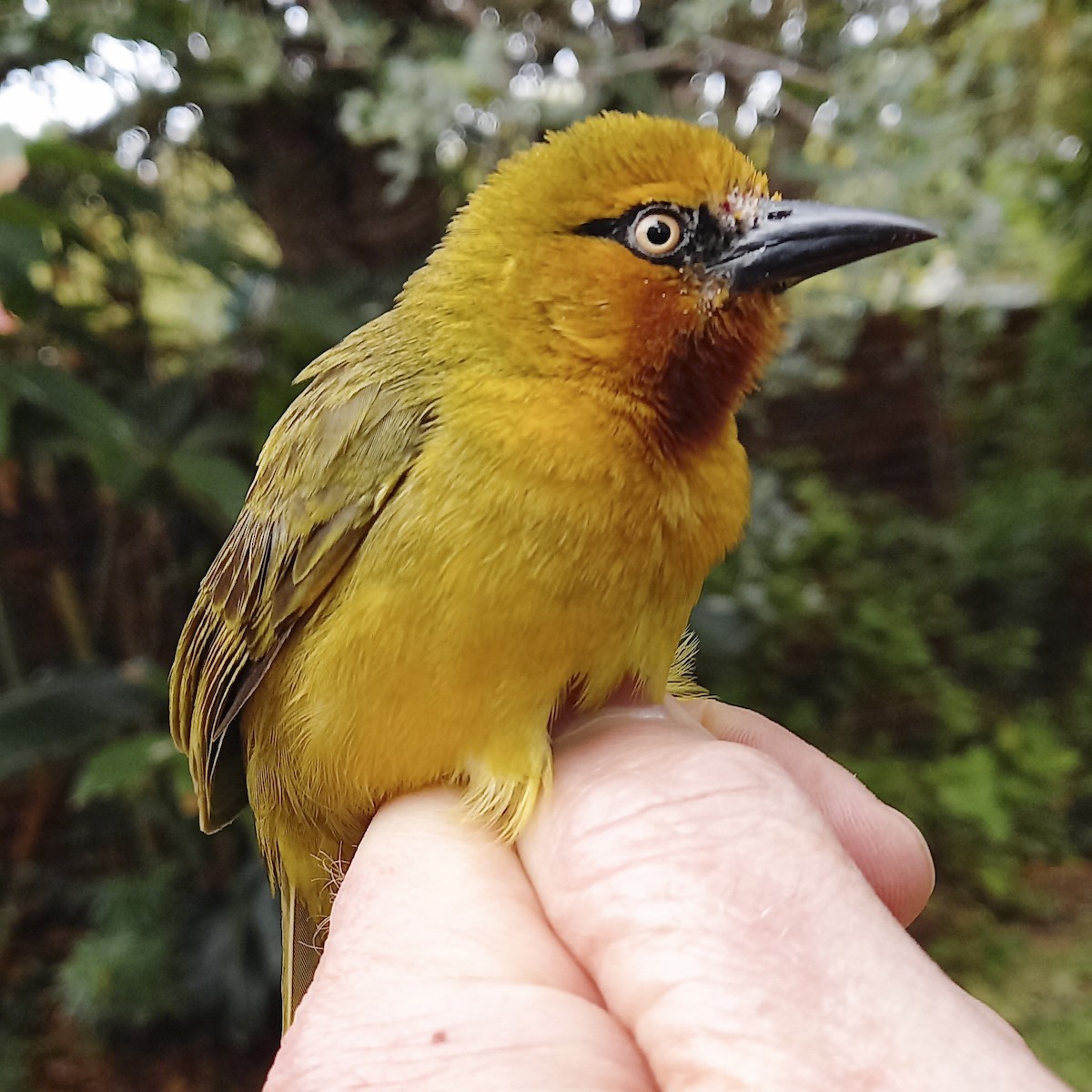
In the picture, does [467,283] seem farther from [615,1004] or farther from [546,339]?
[615,1004]

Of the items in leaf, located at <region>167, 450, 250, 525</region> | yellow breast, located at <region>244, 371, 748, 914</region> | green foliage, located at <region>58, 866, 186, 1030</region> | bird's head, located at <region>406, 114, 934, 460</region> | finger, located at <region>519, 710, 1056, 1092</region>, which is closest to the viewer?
finger, located at <region>519, 710, 1056, 1092</region>

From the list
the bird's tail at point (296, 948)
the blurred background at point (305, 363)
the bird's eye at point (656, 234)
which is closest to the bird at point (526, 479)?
the bird's eye at point (656, 234)

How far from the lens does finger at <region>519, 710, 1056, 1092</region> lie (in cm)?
82

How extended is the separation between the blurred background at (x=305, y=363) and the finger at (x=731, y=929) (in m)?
1.23

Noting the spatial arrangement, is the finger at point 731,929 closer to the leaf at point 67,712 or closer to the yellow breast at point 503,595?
the yellow breast at point 503,595

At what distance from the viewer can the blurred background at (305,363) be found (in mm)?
2531

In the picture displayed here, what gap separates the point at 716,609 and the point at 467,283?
1804 mm

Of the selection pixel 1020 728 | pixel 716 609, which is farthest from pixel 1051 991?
pixel 716 609

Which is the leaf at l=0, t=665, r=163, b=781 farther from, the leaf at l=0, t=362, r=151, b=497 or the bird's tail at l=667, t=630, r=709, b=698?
the bird's tail at l=667, t=630, r=709, b=698

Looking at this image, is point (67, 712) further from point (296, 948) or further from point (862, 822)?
point (862, 822)

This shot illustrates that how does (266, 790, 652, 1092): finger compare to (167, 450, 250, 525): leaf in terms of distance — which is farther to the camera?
(167, 450, 250, 525): leaf

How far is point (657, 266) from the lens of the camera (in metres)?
1.25

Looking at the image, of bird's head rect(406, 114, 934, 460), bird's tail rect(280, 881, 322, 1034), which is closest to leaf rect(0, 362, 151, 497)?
bird's tail rect(280, 881, 322, 1034)

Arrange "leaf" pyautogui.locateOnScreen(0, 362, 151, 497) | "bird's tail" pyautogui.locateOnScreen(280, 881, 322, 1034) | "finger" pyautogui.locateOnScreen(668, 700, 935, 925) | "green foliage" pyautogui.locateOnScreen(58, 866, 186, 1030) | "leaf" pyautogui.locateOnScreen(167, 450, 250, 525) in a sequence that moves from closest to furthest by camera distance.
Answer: "finger" pyautogui.locateOnScreen(668, 700, 935, 925) < "bird's tail" pyautogui.locateOnScreen(280, 881, 322, 1034) < "leaf" pyautogui.locateOnScreen(0, 362, 151, 497) < "leaf" pyautogui.locateOnScreen(167, 450, 250, 525) < "green foliage" pyautogui.locateOnScreen(58, 866, 186, 1030)
